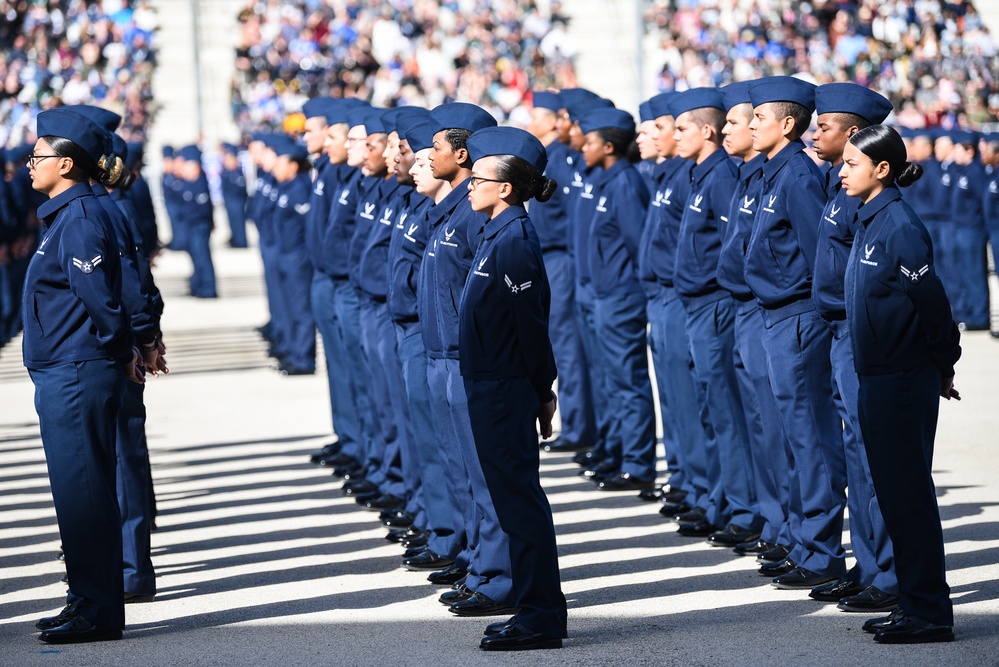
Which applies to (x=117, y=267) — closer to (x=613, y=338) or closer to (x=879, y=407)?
(x=879, y=407)

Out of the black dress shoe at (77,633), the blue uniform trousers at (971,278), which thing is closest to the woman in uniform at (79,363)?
the black dress shoe at (77,633)

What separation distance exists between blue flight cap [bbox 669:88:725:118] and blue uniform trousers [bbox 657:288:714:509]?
3.16 ft

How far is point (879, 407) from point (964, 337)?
10.4 m

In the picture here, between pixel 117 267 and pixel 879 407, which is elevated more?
pixel 117 267

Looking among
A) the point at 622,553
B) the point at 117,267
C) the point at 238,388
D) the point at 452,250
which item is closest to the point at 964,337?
the point at 238,388

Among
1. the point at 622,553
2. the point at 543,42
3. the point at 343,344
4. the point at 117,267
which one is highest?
the point at 543,42

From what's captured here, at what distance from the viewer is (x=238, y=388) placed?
13.9 metres

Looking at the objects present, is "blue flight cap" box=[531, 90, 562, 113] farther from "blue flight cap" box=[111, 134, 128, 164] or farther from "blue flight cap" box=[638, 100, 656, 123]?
"blue flight cap" box=[111, 134, 128, 164]

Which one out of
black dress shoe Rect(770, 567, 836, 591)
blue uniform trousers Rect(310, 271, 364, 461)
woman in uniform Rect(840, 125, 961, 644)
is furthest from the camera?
blue uniform trousers Rect(310, 271, 364, 461)

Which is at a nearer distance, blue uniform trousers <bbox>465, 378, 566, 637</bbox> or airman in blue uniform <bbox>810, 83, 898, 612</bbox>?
blue uniform trousers <bbox>465, 378, 566, 637</bbox>

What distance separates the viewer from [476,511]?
22.1 ft

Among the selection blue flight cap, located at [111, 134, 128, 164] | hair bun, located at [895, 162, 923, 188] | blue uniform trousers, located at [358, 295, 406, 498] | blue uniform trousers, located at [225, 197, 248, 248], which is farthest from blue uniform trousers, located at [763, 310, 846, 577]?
blue uniform trousers, located at [225, 197, 248, 248]

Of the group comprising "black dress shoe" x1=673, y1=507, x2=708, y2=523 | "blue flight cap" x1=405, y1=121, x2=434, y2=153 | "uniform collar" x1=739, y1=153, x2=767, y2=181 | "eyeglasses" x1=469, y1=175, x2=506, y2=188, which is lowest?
"black dress shoe" x1=673, y1=507, x2=708, y2=523

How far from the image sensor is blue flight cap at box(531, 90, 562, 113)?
35.5 feet
